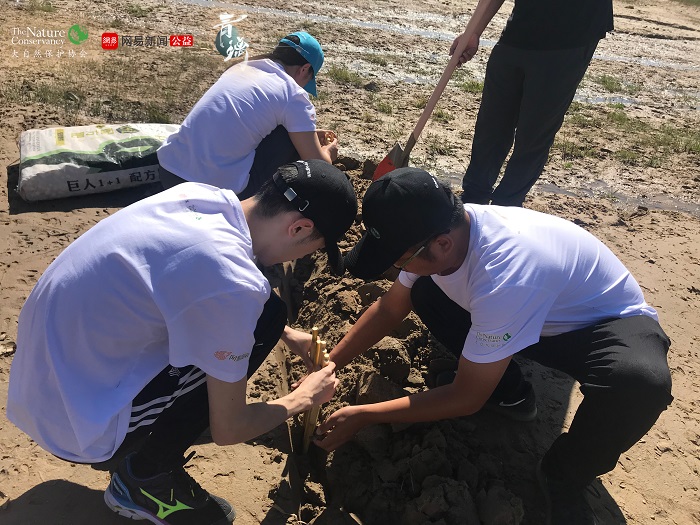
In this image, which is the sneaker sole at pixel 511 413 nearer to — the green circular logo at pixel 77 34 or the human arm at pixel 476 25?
the human arm at pixel 476 25

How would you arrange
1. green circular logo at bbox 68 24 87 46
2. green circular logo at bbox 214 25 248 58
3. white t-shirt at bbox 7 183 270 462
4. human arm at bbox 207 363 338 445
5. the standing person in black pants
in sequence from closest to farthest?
white t-shirt at bbox 7 183 270 462 → human arm at bbox 207 363 338 445 → the standing person in black pants → green circular logo at bbox 214 25 248 58 → green circular logo at bbox 68 24 87 46

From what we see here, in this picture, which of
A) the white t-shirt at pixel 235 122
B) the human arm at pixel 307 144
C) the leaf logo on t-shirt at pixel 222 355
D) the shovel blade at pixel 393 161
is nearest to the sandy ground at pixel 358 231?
the shovel blade at pixel 393 161

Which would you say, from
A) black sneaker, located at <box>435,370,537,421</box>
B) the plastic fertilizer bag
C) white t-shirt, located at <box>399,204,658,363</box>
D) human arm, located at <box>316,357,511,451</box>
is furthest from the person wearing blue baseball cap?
black sneaker, located at <box>435,370,537,421</box>

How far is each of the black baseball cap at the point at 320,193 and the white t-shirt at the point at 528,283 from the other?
0.53 meters

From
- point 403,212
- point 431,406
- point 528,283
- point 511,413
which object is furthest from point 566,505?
point 403,212

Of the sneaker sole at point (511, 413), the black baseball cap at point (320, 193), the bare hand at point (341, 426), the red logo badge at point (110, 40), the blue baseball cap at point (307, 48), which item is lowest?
the sneaker sole at point (511, 413)

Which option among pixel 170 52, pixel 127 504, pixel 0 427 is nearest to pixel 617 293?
pixel 127 504

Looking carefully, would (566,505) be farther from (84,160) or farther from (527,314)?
(84,160)

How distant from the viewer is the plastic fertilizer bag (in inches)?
148

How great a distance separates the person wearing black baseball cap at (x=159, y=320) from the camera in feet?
5.16

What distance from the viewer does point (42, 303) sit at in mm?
1652

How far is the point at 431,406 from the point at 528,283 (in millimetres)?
573

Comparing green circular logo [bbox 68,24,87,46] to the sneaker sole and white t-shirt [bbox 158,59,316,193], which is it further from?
the sneaker sole

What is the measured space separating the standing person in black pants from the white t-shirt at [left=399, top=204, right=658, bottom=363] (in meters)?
1.41
